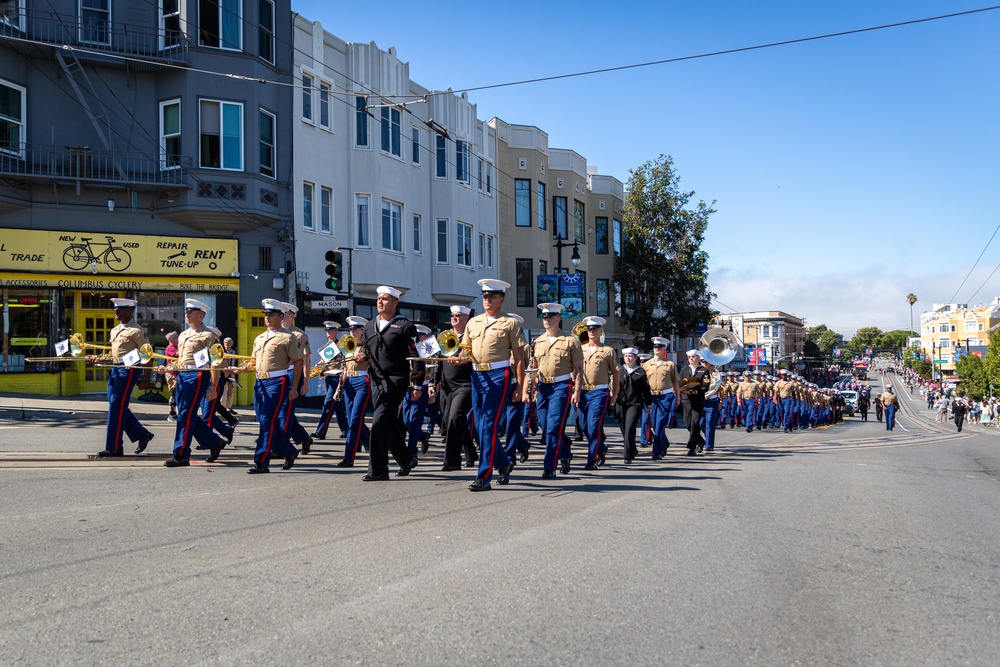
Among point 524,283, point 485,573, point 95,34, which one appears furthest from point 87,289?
point 485,573

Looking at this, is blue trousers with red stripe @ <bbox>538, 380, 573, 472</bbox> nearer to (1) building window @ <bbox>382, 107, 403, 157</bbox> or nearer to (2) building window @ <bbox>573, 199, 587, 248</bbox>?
(1) building window @ <bbox>382, 107, 403, 157</bbox>

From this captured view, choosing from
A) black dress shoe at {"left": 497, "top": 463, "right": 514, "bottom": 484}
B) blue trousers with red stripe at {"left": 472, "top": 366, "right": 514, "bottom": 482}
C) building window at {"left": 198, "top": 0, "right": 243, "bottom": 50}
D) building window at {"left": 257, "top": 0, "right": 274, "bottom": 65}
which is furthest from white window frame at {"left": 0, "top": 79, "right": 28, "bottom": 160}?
black dress shoe at {"left": 497, "top": 463, "right": 514, "bottom": 484}

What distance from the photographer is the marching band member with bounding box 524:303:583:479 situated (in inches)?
384

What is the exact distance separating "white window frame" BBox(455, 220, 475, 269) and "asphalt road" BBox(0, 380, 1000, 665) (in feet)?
78.3

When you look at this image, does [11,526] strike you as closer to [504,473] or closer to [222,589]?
[222,589]

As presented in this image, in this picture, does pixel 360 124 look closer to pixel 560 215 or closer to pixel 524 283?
pixel 524 283

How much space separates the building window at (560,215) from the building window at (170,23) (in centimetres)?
2119

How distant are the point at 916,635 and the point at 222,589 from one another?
352 centimetres

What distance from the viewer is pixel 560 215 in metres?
41.7

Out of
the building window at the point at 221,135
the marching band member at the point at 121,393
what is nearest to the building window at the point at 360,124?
the building window at the point at 221,135

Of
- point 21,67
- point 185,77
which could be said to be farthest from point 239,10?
point 21,67

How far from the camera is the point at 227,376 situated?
44.6ft

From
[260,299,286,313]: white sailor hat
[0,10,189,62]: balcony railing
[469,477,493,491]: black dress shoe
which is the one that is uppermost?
[0,10,189,62]: balcony railing

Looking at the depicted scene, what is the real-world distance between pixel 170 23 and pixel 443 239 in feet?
39.3
